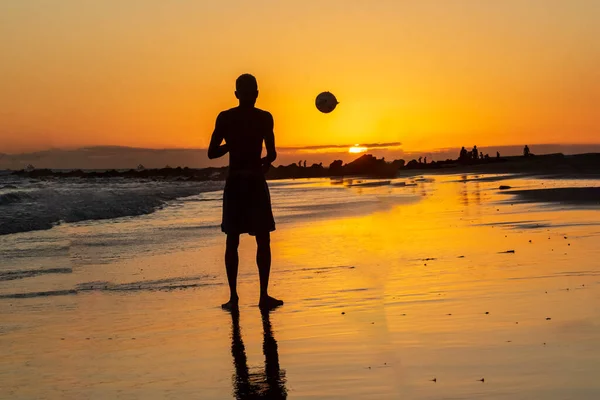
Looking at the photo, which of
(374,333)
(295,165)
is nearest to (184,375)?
(374,333)

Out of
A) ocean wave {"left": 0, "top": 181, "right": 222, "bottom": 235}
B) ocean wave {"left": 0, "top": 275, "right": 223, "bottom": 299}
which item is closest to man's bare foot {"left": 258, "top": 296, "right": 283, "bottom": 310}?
ocean wave {"left": 0, "top": 275, "right": 223, "bottom": 299}

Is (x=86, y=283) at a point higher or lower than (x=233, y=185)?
lower

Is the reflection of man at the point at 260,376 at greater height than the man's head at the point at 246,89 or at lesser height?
lesser

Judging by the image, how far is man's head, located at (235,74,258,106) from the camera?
8062 millimetres

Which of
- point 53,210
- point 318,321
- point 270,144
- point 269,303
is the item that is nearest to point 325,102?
point 270,144

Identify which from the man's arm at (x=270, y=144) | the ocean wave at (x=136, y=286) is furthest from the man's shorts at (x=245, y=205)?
the ocean wave at (x=136, y=286)

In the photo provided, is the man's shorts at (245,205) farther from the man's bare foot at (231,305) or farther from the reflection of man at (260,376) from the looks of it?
the reflection of man at (260,376)

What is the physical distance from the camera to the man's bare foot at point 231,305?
7.51 metres

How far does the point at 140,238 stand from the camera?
613 inches

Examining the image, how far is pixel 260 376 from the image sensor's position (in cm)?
504

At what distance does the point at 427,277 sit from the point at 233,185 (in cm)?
234

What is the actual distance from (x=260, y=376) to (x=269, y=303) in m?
2.56

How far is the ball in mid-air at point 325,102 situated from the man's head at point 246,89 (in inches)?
229

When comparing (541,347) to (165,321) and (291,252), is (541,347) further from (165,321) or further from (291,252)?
(291,252)
